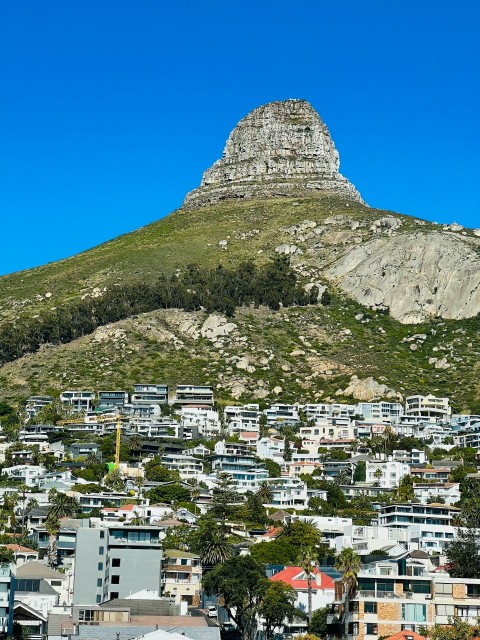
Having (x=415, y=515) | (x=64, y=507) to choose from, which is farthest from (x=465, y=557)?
(x=64, y=507)

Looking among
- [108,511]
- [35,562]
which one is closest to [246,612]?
[35,562]

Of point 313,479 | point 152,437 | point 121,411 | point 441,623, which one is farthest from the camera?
point 121,411

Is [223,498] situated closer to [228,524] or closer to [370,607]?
[228,524]

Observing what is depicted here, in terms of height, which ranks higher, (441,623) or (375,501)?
(375,501)

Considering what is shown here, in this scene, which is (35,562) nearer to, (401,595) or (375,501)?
(401,595)

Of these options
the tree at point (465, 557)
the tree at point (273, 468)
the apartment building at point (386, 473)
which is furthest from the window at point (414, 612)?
the tree at point (273, 468)

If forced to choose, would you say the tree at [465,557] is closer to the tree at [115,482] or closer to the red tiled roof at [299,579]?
the red tiled roof at [299,579]
